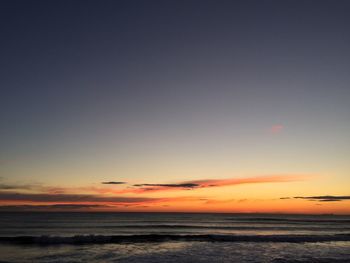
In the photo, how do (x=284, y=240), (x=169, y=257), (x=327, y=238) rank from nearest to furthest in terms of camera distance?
1. (x=169, y=257)
2. (x=284, y=240)
3. (x=327, y=238)

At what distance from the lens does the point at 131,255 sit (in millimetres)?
21547

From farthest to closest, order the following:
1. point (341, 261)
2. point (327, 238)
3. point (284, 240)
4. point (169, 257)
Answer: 1. point (327, 238)
2. point (284, 240)
3. point (169, 257)
4. point (341, 261)

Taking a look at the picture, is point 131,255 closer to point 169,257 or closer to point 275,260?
point 169,257

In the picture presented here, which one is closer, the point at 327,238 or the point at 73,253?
the point at 73,253

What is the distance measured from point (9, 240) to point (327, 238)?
101 ft

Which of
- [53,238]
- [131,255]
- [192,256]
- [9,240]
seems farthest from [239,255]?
[9,240]

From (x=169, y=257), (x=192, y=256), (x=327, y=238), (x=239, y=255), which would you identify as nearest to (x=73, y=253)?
(x=169, y=257)

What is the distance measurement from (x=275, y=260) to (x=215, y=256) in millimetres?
3622

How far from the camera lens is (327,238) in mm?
35250

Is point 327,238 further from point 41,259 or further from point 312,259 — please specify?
point 41,259

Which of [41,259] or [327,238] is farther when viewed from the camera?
[327,238]

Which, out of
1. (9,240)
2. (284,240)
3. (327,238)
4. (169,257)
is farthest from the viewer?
(327,238)

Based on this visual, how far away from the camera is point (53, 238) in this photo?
3059 centimetres

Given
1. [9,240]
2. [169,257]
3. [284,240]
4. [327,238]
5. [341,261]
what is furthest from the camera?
[327,238]
